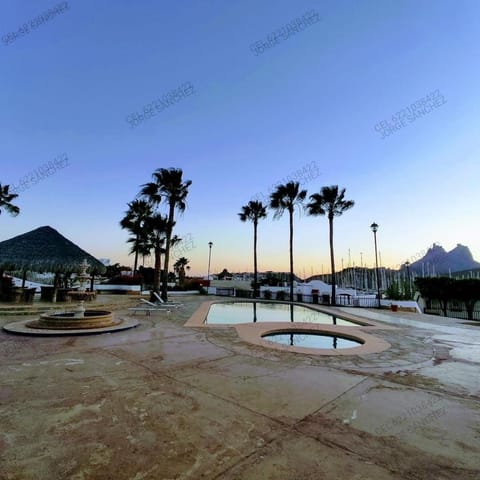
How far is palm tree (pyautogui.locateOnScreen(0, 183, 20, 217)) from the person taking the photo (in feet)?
70.4

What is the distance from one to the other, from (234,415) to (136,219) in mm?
24869

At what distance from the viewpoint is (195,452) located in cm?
238

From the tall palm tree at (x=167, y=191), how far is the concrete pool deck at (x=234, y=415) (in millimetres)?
12398

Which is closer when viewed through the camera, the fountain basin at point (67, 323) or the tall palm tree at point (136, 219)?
the fountain basin at point (67, 323)

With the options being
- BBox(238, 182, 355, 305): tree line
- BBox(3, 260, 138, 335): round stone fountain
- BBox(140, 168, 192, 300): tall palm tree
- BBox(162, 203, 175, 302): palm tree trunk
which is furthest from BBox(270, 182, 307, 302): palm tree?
BBox(3, 260, 138, 335): round stone fountain

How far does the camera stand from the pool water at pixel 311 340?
7991mm

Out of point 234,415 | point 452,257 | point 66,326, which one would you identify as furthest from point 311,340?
point 452,257

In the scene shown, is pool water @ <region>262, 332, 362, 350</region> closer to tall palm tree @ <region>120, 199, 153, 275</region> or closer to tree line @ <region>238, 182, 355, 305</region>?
tree line @ <region>238, 182, 355, 305</region>

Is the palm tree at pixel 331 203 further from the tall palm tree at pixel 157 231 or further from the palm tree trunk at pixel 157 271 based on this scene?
the palm tree trunk at pixel 157 271

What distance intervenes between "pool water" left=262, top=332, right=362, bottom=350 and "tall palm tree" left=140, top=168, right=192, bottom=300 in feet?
35.3

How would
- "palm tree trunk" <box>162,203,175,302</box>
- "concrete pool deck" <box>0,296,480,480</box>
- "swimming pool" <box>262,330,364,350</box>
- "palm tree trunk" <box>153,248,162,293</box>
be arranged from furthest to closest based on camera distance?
1. "palm tree trunk" <box>153,248,162,293</box>
2. "palm tree trunk" <box>162,203,175,302</box>
3. "swimming pool" <box>262,330,364,350</box>
4. "concrete pool deck" <box>0,296,480,480</box>

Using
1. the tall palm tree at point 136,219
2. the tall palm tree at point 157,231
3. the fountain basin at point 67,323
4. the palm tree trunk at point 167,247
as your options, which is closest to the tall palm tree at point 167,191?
the palm tree trunk at point 167,247

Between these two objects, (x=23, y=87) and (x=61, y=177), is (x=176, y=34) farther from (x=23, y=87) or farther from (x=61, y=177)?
(x=61, y=177)

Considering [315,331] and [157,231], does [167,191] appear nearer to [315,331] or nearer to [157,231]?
[157,231]
